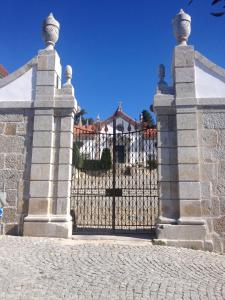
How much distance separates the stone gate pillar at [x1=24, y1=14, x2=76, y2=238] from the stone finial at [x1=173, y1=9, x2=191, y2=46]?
2.63 m

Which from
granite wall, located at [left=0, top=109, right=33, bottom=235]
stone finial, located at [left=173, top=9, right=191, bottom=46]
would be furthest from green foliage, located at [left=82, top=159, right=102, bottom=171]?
stone finial, located at [left=173, top=9, right=191, bottom=46]

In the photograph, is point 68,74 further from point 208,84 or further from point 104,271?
point 104,271

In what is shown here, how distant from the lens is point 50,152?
6832 mm

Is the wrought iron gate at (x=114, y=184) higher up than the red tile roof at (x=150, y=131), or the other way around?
the red tile roof at (x=150, y=131)

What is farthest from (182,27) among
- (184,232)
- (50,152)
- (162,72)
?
(184,232)

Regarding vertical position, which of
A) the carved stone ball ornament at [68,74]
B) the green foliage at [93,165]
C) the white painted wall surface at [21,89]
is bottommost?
the green foliage at [93,165]

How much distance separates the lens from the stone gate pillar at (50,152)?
6574mm

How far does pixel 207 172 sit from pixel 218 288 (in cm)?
289

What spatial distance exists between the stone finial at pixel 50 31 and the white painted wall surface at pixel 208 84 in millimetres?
3304

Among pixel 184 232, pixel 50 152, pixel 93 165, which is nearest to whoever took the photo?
pixel 184 232

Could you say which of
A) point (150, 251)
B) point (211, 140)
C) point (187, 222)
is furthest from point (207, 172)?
point (150, 251)

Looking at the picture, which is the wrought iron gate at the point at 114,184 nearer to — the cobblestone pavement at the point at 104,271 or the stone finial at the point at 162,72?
the stone finial at the point at 162,72

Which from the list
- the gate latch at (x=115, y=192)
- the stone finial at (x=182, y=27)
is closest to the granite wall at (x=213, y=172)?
the stone finial at (x=182, y=27)

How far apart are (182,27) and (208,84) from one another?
1390 mm
